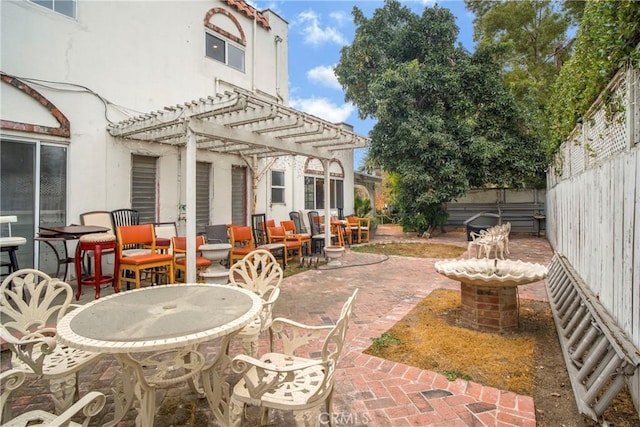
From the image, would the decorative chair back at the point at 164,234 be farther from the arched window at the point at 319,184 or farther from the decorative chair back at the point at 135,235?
the arched window at the point at 319,184

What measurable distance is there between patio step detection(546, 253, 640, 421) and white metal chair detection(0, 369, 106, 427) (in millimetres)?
2733

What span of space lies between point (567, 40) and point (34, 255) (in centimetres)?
1955

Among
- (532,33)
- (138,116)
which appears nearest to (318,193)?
(138,116)

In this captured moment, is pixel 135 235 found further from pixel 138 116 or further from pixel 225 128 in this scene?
pixel 138 116

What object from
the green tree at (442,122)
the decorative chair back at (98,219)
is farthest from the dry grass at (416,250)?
the decorative chair back at (98,219)

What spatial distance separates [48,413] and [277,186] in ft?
28.2

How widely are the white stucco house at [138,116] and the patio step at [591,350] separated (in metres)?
4.24

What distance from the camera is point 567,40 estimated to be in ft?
46.0

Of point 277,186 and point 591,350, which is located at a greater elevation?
point 277,186

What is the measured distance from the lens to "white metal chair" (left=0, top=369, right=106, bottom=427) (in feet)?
3.99

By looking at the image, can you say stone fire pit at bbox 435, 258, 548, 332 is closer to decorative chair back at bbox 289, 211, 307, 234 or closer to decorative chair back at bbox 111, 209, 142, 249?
decorative chair back at bbox 111, 209, 142, 249

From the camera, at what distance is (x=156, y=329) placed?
5.60 feet

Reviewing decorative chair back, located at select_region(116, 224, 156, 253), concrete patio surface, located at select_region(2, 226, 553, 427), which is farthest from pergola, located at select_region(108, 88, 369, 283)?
concrete patio surface, located at select_region(2, 226, 553, 427)

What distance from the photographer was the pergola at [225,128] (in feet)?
14.9
